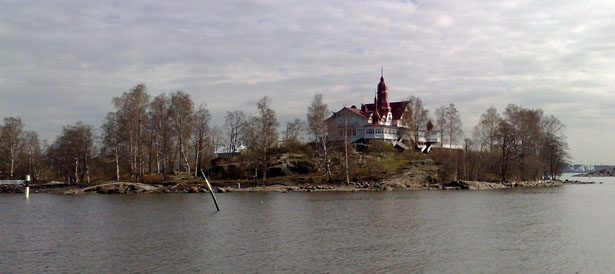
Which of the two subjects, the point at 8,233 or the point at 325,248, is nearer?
the point at 325,248

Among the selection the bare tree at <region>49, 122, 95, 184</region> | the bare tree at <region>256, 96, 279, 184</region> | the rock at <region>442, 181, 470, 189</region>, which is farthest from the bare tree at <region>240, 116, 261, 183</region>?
the rock at <region>442, 181, 470, 189</region>

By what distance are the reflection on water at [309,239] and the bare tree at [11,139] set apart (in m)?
45.5

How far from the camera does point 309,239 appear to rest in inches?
1014

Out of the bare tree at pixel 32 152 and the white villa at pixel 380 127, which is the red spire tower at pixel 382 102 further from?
the bare tree at pixel 32 152

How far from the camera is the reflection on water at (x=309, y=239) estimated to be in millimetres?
19734

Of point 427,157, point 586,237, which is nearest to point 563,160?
point 427,157

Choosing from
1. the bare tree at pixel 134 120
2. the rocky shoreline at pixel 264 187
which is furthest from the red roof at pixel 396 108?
the bare tree at pixel 134 120

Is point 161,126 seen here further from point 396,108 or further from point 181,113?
point 396,108

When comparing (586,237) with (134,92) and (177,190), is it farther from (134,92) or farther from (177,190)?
(134,92)

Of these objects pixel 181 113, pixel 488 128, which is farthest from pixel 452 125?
pixel 181 113

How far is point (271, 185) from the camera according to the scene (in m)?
71.2

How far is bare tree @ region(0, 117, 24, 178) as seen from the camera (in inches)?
3155

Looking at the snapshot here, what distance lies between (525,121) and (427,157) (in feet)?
59.3

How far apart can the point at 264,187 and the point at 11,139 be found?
1764 inches
